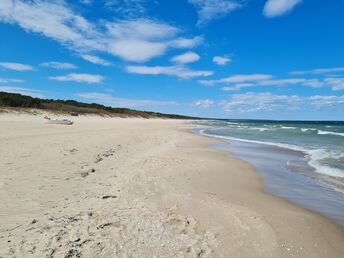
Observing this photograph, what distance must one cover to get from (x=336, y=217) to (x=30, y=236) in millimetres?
5557

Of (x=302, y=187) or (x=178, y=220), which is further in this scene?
(x=302, y=187)

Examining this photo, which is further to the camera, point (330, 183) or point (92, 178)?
point (330, 183)

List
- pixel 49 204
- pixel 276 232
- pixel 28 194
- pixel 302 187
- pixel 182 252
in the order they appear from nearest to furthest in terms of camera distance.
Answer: pixel 182 252 → pixel 276 232 → pixel 49 204 → pixel 28 194 → pixel 302 187

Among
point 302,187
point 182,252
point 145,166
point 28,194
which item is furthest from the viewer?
point 145,166

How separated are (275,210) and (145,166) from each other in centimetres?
502

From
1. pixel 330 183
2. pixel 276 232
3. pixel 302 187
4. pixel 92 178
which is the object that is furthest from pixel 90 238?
pixel 330 183

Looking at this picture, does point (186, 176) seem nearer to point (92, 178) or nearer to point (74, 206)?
point (92, 178)

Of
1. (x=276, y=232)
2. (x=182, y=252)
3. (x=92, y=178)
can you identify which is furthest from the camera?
(x=92, y=178)

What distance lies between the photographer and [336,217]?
6070 mm

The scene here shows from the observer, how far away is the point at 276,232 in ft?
16.2

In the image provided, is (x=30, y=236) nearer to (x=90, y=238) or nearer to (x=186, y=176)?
(x=90, y=238)

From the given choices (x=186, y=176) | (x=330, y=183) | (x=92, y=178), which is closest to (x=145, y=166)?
(x=186, y=176)

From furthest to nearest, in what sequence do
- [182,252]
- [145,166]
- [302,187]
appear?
[145,166], [302,187], [182,252]

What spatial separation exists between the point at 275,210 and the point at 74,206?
3954mm
